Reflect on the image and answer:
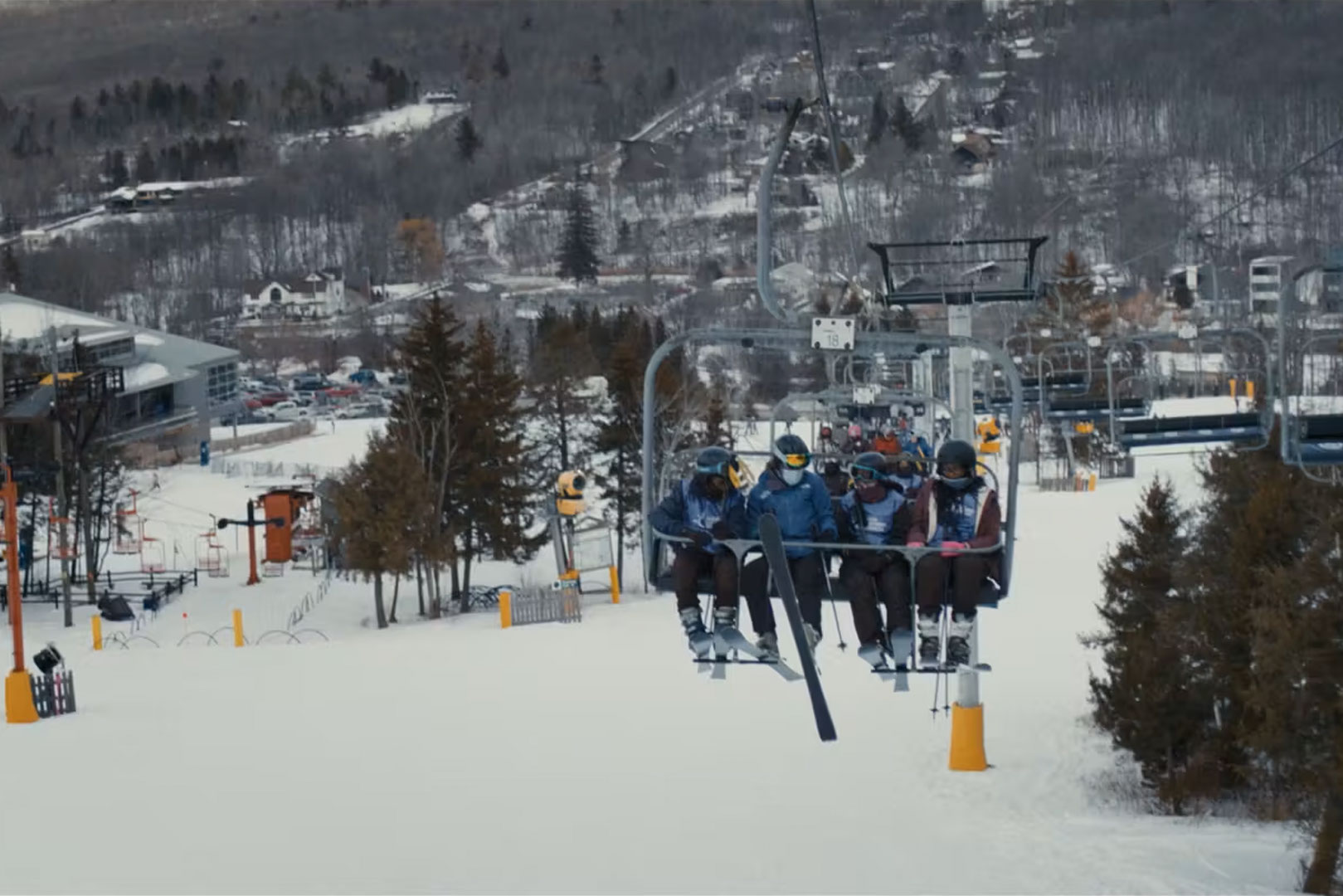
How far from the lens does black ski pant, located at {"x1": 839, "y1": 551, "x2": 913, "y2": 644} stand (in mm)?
11555

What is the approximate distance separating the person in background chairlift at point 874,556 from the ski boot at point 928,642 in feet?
0.28

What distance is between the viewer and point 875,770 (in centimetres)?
1853

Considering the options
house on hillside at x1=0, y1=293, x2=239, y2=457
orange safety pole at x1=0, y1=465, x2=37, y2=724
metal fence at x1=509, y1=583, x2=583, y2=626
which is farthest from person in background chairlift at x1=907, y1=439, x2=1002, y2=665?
house on hillside at x1=0, y1=293, x2=239, y2=457

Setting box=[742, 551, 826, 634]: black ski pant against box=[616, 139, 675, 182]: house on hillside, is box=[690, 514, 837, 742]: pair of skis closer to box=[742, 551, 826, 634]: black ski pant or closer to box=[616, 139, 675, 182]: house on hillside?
box=[742, 551, 826, 634]: black ski pant

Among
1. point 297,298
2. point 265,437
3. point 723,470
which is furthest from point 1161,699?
point 297,298

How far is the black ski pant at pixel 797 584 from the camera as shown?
11477 millimetres

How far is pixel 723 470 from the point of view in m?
11.3

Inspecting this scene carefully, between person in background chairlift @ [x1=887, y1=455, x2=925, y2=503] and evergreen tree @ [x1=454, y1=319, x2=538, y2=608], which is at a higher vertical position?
person in background chairlift @ [x1=887, y1=455, x2=925, y2=503]

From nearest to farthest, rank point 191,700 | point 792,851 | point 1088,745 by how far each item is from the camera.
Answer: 1. point 792,851
2. point 1088,745
3. point 191,700

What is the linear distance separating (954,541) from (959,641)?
665 millimetres

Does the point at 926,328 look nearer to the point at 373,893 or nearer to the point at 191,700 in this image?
the point at 191,700

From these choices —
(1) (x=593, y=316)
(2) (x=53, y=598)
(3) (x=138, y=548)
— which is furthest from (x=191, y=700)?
(1) (x=593, y=316)

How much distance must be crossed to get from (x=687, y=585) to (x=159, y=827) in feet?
24.2

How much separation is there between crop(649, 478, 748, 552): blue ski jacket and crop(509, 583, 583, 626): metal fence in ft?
64.7
